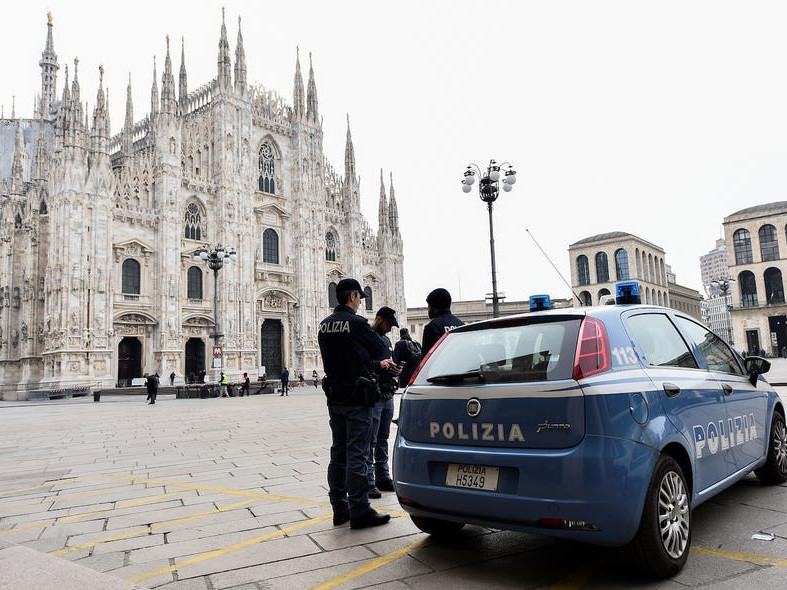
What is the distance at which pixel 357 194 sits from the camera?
4500 cm

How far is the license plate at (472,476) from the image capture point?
10.00 ft

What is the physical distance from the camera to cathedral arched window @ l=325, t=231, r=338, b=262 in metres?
43.3

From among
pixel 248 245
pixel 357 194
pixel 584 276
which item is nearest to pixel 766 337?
pixel 584 276

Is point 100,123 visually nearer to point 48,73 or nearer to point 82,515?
point 48,73

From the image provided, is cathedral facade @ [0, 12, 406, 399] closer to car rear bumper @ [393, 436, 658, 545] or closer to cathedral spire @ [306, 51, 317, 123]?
cathedral spire @ [306, 51, 317, 123]

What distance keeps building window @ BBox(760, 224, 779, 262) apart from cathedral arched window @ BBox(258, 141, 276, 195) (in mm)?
46976

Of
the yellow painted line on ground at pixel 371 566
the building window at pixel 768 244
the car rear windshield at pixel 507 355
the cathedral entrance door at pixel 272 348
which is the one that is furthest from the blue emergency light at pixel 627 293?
the building window at pixel 768 244

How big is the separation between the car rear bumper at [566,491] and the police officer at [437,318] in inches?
80.1

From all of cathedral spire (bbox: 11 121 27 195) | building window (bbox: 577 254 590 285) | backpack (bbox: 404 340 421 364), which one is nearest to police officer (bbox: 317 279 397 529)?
backpack (bbox: 404 340 421 364)

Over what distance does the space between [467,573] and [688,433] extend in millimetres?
1570

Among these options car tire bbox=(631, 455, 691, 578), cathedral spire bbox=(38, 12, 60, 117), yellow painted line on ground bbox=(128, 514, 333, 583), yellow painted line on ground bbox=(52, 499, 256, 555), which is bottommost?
yellow painted line on ground bbox=(52, 499, 256, 555)

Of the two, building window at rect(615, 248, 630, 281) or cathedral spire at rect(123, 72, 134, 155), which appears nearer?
cathedral spire at rect(123, 72, 134, 155)

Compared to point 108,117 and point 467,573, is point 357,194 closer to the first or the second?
point 108,117

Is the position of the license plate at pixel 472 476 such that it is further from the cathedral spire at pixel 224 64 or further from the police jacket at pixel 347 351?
the cathedral spire at pixel 224 64
